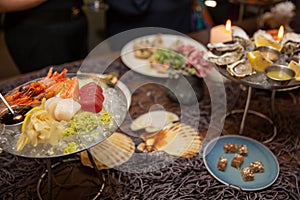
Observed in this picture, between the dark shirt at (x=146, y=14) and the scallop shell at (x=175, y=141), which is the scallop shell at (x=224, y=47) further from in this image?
the dark shirt at (x=146, y=14)

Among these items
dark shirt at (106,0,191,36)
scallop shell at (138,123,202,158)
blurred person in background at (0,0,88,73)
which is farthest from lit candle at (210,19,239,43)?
blurred person in background at (0,0,88,73)

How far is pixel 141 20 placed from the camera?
2.02 metres

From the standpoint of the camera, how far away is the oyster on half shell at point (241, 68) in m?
1.12

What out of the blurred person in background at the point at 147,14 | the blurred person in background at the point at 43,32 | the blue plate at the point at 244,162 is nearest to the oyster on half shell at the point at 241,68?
the blue plate at the point at 244,162

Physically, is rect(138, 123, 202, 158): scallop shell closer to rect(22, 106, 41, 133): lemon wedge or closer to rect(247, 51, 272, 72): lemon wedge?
rect(247, 51, 272, 72): lemon wedge

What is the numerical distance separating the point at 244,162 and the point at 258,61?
13.3 inches

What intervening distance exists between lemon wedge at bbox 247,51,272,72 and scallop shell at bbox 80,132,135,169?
1.62ft

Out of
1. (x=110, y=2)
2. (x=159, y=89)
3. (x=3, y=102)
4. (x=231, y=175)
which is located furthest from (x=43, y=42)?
(x=231, y=175)

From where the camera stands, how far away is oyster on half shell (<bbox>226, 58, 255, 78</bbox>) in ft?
3.68

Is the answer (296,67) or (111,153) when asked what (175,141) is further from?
(296,67)

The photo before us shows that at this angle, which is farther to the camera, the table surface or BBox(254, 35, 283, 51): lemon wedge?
BBox(254, 35, 283, 51): lemon wedge

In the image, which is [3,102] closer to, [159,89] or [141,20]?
[159,89]

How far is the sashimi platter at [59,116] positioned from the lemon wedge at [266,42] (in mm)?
569

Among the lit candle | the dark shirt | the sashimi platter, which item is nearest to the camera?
the sashimi platter
